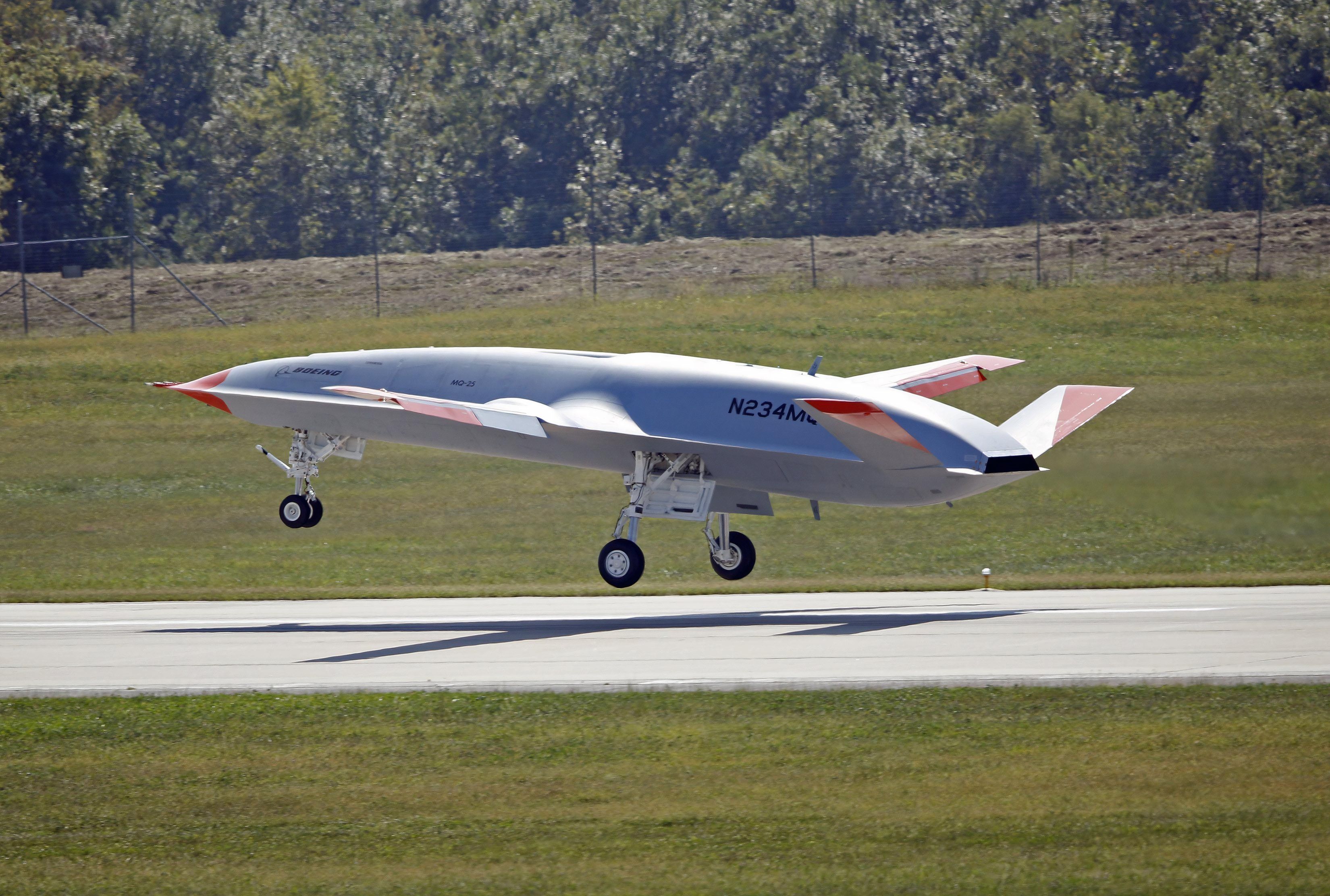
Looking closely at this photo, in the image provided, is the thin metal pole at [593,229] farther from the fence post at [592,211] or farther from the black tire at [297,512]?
the black tire at [297,512]

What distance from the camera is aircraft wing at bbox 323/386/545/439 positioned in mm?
21703

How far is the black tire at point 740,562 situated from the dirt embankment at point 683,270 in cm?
3442

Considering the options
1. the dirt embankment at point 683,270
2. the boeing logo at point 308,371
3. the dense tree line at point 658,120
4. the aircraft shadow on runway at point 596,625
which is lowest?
the aircraft shadow on runway at point 596,625

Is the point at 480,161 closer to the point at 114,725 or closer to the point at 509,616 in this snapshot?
the point at 509,616

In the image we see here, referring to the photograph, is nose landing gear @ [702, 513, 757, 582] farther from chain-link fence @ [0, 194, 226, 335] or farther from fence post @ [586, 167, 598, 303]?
chain-link fence @ [0, 194, 226, 335]

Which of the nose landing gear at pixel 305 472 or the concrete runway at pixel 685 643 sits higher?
the nose landing gear at pixel 305 472

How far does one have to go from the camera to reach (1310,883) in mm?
10258

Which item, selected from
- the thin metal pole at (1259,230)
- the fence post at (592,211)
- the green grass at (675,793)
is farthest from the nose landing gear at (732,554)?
the fence post at (592,211)

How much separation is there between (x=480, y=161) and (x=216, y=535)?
51.6 meters

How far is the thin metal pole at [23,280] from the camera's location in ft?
167

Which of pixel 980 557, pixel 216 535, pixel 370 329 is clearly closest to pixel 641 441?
pixel 980 557

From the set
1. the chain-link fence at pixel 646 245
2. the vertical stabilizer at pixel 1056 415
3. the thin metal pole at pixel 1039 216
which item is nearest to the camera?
the vertical stabilizer at pixel 1056 415

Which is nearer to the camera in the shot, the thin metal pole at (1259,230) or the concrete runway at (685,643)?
the concrete runway at (685,643)

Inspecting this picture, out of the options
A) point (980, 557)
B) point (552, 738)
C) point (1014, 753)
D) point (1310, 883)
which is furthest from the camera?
point (980, 557)
